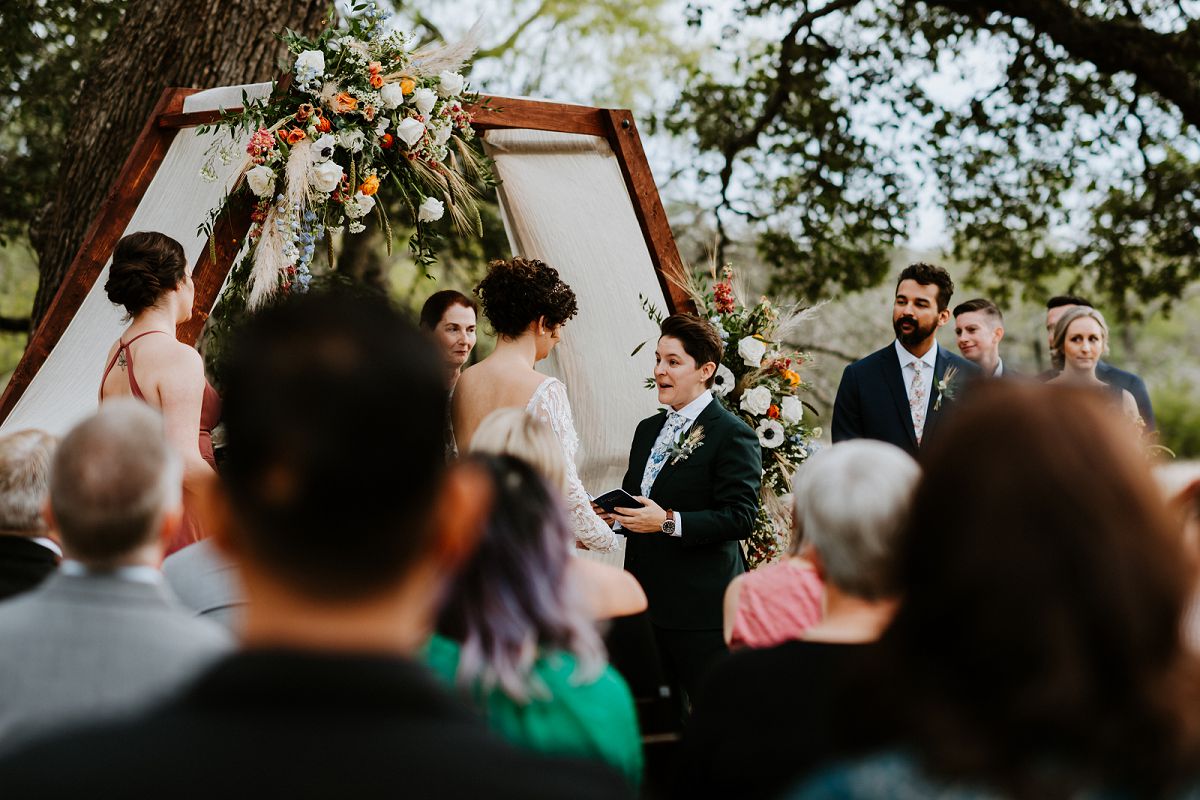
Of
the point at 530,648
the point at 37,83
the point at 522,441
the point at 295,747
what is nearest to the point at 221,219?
the point at 522,441

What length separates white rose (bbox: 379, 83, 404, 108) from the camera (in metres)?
4.70

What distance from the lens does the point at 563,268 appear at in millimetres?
5594

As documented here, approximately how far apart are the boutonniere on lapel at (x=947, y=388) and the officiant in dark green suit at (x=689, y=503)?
116 centimetres

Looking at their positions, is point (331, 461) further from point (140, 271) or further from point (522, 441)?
point (140, 271)

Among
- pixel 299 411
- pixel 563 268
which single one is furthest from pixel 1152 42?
pixel 299 411

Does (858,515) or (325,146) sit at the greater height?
(325,146)

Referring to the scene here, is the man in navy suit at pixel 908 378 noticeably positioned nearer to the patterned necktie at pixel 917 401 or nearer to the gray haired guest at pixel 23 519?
the patterned necktie at pixel 917 401

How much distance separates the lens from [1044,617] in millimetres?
1156

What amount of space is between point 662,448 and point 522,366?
720mm

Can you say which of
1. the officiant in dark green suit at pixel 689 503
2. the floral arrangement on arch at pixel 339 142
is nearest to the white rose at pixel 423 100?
the floral arrangement on arch at pixel 339 142

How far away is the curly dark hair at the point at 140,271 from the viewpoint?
4.10 meters

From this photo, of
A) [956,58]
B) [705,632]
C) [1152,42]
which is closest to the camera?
[705,632]

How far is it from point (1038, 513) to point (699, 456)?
3377 mm

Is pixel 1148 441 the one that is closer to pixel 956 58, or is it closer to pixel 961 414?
pixel 961 414
